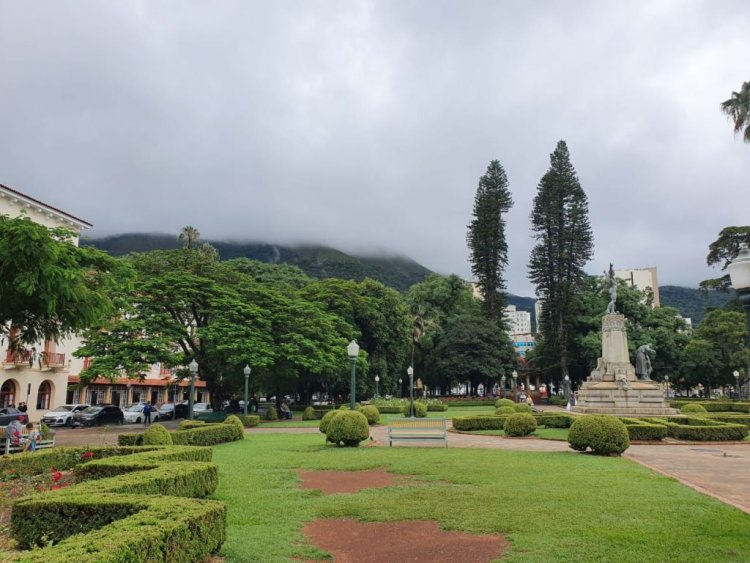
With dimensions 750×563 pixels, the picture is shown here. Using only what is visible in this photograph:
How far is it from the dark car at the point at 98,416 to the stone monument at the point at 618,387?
85.5 feet

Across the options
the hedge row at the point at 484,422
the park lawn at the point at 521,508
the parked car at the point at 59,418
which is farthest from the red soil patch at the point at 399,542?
the parked car at the point at 59,418

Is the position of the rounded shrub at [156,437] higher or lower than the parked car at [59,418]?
higher

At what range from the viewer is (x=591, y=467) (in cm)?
1127

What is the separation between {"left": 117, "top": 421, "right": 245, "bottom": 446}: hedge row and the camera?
558 inches

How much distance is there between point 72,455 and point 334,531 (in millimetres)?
7275

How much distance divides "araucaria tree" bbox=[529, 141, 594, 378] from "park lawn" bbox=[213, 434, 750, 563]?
43.6 metres

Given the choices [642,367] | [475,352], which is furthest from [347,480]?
[475,352]

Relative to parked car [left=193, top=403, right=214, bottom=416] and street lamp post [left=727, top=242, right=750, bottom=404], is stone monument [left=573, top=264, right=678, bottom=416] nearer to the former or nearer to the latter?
parked car [left=193, top=403, right=214, bottom=416]

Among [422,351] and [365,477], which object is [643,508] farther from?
[422,351]

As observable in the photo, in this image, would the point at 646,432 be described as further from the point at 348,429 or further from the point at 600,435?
the point at 348,429

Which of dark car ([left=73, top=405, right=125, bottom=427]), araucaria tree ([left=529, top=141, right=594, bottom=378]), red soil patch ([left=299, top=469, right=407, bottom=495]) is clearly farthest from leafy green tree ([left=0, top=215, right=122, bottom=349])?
araucaria tree ([left=529, top=141, right=594, bottom=378])

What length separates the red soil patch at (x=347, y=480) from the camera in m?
9.38

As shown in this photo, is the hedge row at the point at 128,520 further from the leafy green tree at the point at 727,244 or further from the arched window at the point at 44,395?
the leafy green tree at the point at 727,244

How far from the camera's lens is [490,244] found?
199ft
